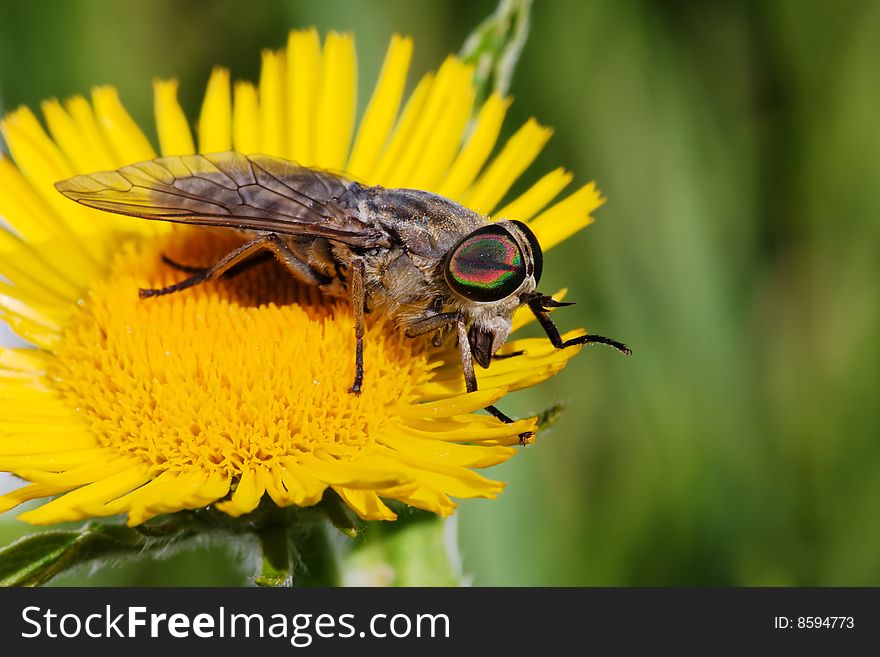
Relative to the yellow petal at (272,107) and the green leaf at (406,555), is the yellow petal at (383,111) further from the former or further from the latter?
the green leaf at (406,555)

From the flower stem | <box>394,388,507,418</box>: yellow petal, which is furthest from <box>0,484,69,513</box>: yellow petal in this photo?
<box>394,388,507,418</box>: yellow petal

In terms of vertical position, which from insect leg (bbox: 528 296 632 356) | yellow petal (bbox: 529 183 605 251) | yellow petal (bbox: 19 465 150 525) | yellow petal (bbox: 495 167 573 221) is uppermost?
yellow petal (bbox: 495 167 573 221)

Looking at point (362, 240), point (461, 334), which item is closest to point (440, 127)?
point (362, 240)

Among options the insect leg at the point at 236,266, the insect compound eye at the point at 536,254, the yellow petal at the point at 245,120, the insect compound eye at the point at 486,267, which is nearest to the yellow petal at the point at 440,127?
the yellow petal at the point at 245,120

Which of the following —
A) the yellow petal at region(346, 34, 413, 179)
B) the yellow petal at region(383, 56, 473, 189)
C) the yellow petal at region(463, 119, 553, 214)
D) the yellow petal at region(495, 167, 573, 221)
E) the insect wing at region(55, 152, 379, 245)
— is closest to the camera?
the insect wing at region(55, 152, 379, 245)

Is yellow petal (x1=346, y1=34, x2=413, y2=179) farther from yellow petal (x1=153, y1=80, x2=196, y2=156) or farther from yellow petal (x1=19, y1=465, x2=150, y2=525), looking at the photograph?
yellow petal (x1=19, y1=465, x2=150, y2=525)

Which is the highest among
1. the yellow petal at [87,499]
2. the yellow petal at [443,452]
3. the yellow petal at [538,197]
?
the yellow petal at [538,197]

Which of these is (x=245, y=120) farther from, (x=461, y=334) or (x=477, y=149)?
(x=461, y=334)
